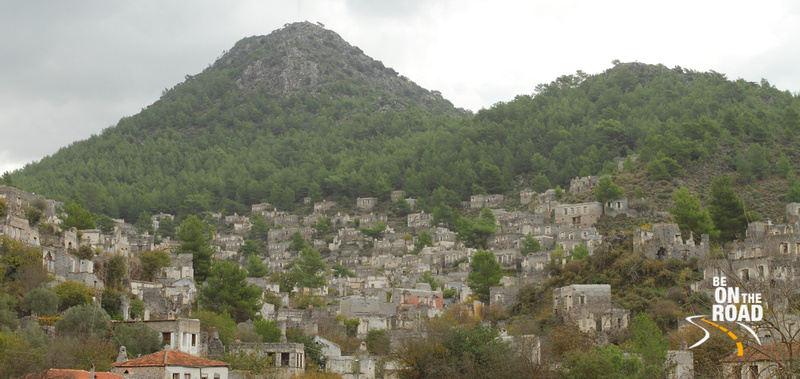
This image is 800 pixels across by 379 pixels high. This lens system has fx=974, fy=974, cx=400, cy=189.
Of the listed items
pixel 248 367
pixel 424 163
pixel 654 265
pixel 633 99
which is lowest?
pixel 248 367

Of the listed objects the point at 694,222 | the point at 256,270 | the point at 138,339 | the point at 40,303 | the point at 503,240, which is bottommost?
the point at 138,339

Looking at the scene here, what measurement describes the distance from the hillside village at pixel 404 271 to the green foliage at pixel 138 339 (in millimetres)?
522

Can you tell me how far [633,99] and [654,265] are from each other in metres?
84.2

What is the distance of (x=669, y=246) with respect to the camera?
210 ft

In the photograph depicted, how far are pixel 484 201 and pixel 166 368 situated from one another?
293ft

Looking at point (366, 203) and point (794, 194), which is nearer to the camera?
point (794, 194)

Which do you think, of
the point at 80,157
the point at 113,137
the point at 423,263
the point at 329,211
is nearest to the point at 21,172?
the point at 80,157

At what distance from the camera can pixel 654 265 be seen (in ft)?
205

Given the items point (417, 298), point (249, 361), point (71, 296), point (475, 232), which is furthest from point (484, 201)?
point (249, 361)

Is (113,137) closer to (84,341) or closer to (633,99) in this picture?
(633,99)

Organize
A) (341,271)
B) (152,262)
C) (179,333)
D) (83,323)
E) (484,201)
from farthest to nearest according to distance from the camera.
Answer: (484,201) → (341,271) → (152,262) → (83,323) → (179,333)

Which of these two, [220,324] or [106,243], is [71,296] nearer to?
[220,324]

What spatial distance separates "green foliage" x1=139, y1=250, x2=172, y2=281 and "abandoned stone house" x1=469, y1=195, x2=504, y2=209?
194ft

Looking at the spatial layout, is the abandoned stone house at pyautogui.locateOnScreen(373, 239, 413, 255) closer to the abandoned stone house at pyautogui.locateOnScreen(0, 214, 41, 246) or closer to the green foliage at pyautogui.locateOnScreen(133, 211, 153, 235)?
the green foliage at pyautogui.locateOnScreen(133, 211, 153, 235)
